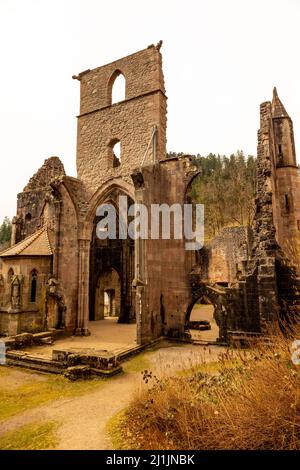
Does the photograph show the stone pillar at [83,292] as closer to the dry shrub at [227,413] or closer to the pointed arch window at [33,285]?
the pointed arch window at [33,285]

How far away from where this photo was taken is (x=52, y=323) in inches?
458

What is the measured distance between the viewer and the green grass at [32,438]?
11.9ft

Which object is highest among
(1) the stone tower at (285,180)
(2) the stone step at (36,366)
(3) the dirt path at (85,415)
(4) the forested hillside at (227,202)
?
(4) the forested hillside at (227,202)

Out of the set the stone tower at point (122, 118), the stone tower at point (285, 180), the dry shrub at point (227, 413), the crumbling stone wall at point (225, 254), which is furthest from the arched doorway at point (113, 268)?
the dry shrub at point (227, 413)

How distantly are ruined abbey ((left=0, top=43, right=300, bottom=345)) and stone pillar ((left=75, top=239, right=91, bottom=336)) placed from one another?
0.04m

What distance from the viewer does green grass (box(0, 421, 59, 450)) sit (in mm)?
3637

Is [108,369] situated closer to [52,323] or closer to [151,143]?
[52,323]

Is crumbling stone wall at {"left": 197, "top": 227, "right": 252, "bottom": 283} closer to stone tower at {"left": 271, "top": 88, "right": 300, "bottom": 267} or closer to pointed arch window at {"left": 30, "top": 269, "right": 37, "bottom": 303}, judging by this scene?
stone tower at {"left": 271, "top": 88, "right": 300, "bottom": 267}

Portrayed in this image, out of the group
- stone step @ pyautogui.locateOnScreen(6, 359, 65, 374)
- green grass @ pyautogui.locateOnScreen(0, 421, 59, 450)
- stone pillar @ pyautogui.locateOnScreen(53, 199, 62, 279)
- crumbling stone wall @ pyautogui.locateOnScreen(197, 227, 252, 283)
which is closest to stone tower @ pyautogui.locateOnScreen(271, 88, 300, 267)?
crumbling stone wall @ pyautogui.locateOnScreen(197, 227, 252, 283)

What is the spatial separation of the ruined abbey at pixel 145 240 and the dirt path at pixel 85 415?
3.66 meters

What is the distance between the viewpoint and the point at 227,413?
3.07m

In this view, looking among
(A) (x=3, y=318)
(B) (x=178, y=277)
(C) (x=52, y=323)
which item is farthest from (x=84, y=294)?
(B) (x=178, y=277)

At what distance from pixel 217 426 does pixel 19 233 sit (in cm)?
2184
